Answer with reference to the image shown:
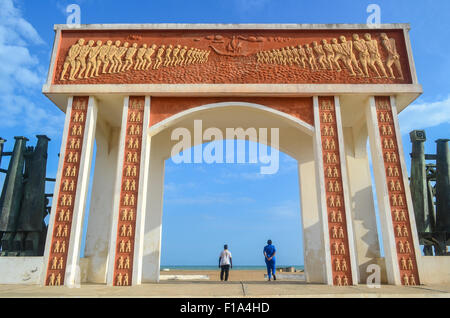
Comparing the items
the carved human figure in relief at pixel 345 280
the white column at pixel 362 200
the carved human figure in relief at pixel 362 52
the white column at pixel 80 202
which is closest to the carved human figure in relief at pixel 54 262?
the white column at pixel 80 202

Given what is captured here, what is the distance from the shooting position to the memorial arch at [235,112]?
728 cm

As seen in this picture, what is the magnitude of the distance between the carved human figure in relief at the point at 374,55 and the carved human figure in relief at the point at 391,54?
0.17 meters

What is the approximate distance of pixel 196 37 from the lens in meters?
8.80

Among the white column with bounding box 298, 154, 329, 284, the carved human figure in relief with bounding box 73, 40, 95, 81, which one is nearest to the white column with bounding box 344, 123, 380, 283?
the white column with bounding box 298, 154, 329, 284

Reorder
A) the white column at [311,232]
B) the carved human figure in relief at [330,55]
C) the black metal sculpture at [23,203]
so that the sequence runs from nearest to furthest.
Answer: the black metal sculpture at [23,203] → the carved human figure in relief at [330,55] → the white column at [311,232]

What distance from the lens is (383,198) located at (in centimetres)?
750

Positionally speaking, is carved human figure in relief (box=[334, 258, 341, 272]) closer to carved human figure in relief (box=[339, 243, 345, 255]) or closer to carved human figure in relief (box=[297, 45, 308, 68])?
carved human figure in relief (box=[339, 243, 345, 255])

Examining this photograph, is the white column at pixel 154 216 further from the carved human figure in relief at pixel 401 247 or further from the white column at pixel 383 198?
the carved human figure in relief at pixel 401 247

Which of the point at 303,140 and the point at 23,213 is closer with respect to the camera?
the point at 23,213

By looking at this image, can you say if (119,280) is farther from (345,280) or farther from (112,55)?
(112,55)

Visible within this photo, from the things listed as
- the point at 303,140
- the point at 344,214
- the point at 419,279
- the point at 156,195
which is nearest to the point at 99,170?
the point at 156,195

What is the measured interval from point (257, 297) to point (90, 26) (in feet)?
26.1

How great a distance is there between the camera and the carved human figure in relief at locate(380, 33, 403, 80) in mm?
8305
